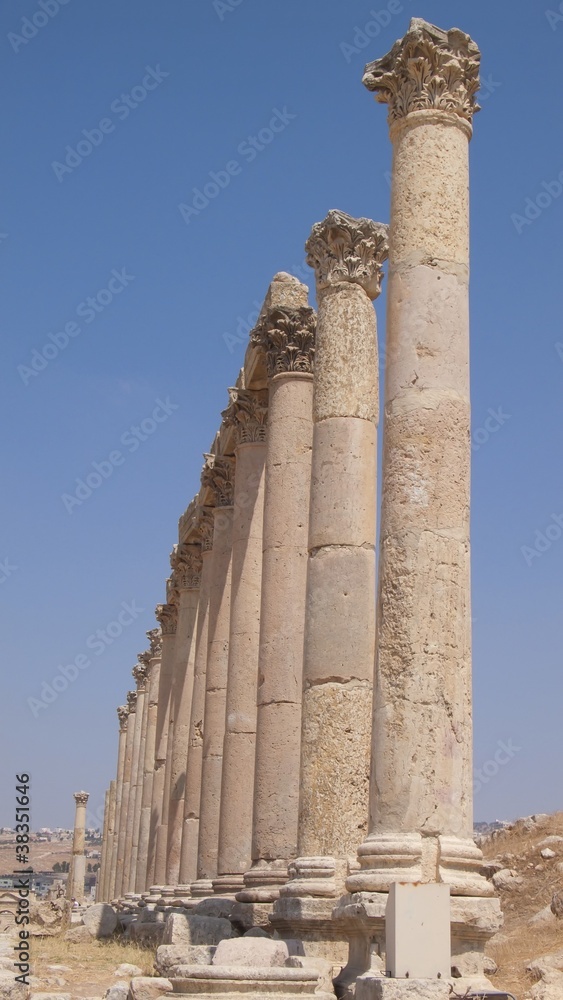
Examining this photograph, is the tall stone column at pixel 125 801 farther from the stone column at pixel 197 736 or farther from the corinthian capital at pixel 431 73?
the corinthian capital at pixel 431 73

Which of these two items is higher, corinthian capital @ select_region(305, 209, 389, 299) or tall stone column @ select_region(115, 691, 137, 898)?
corinthian capital @ select_region(305, 209, 389, 299)

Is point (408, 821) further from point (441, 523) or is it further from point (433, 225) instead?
point (433, 225)

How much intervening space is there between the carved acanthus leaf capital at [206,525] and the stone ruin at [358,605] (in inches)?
304

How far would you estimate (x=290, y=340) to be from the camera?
22500mm

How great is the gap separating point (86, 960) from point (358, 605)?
10540mm

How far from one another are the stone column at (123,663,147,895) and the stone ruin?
21455mm

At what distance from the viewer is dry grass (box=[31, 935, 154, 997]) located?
60.1 ft

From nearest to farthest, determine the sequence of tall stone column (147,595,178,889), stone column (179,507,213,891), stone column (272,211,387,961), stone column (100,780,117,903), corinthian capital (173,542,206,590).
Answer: stone column (272,211,387,961)
stone column (179,507,213,891)
corinthian capital (173,542,206,590)
tall stone column (147,595,178,889)
stone column (100,780,117,903)

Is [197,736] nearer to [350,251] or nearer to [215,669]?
[215,669]

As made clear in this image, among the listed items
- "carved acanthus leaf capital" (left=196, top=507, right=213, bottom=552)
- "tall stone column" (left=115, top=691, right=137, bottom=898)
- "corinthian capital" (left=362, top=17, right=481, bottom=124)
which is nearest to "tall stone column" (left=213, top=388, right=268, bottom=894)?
"carved acanthus leaf capital" (left=196, top=507, right=213, bottom=552)

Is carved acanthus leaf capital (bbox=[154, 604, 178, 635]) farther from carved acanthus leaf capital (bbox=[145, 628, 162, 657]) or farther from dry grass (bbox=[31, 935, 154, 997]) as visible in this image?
dry grass (bbox=[31, 935, 154, 997])

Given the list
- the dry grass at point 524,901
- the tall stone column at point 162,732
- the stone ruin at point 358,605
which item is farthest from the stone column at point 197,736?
the dry grass at point 524,901

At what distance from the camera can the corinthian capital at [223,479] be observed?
30.4 meters

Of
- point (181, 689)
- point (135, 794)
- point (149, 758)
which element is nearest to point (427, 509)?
point (181, 689)
